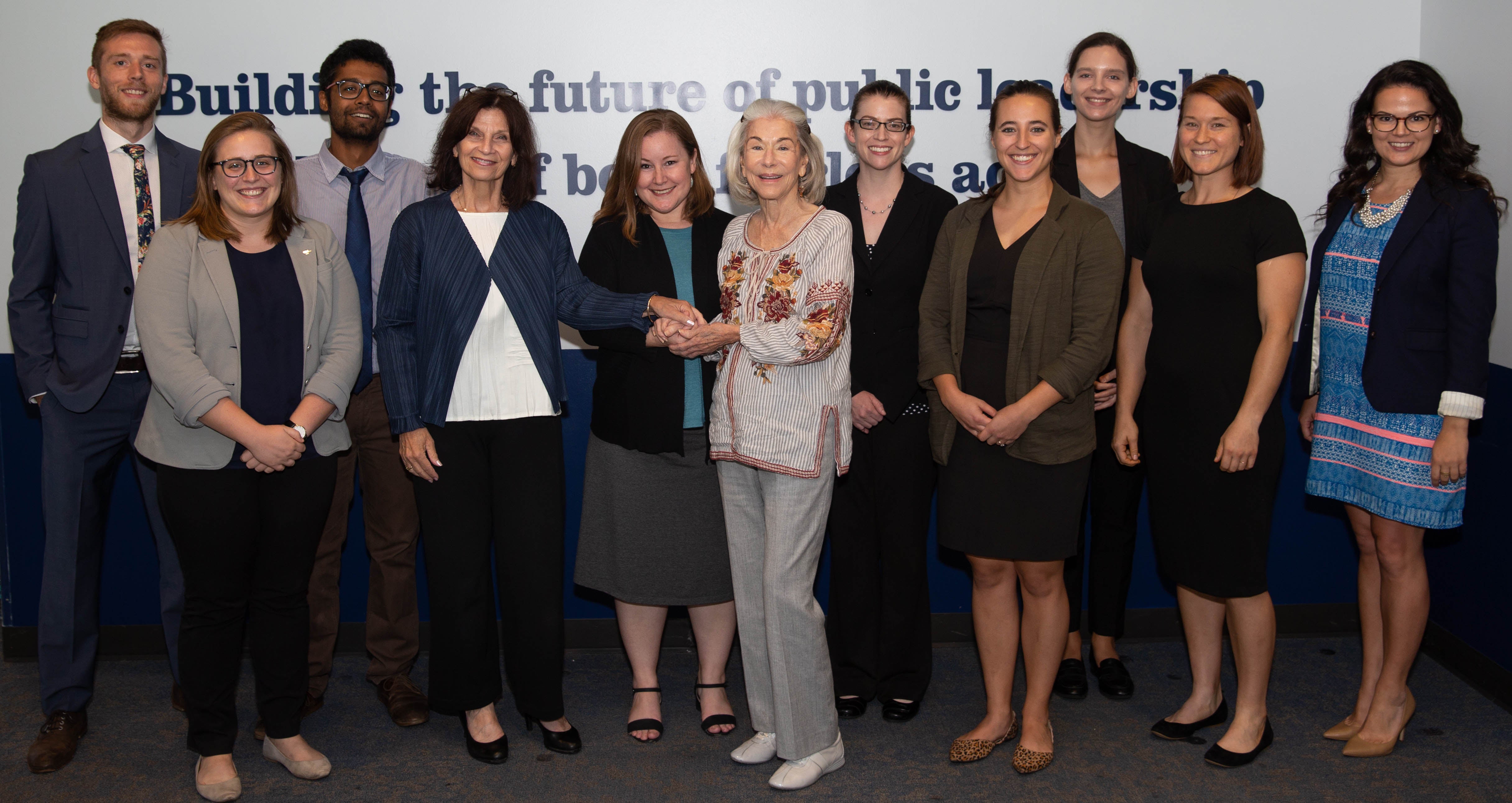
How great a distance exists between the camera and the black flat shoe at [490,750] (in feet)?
10.1

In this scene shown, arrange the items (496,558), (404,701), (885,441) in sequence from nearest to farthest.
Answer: (496,558) → (885,441) → (404,701)

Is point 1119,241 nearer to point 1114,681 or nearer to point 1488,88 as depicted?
point 1114,681

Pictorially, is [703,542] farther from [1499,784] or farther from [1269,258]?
[1499,784]

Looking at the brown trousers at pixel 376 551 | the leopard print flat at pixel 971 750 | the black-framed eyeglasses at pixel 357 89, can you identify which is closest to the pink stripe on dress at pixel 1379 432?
the leopard print flat at pixel 971 750

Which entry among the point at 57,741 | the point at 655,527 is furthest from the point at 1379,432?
the point at 57,741

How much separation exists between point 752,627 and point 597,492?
618 mm

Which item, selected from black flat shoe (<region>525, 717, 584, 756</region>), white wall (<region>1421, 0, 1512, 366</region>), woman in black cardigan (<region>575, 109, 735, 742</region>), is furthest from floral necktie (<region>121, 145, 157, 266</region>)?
white wall (<region>1421, 0, 1512, 366</region>)

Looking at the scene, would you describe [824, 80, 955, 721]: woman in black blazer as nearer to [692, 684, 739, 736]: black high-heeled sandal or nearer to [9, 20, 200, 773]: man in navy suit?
[692, 684, 739, 736]: black high-heeled sandal

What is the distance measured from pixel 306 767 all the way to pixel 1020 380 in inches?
89.8

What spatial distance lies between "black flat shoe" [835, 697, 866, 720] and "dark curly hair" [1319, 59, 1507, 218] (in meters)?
2.09

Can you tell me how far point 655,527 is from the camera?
3.08 meters

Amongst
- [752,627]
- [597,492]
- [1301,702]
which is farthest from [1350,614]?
[597,492]

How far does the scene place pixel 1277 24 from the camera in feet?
12.5

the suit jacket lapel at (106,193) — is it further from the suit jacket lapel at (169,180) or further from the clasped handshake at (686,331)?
the clasped handshake at (686,331)
